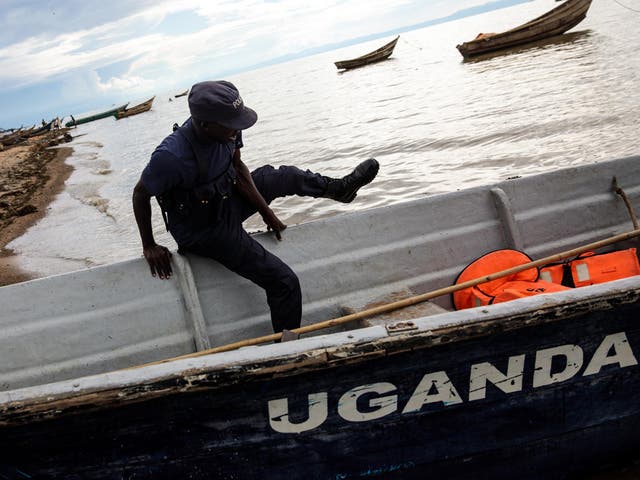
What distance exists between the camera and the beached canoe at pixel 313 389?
6.07 feet

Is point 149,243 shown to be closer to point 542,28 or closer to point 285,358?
point 285,358

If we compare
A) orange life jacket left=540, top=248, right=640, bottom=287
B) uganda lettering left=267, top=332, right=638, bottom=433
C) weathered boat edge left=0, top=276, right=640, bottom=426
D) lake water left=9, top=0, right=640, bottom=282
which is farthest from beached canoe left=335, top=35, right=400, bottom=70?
weathered boat edge left=0, top=276, right=640, bottom=426

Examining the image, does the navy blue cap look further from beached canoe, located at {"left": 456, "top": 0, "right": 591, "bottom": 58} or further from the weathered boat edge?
beached canoe, located at {"left": 456, "top": 0, "right": 591, "bottom": 58}

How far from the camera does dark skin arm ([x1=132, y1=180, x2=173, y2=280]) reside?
2.78m

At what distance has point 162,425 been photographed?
1934mm

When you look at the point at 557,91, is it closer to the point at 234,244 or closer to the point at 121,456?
the point at 234,244

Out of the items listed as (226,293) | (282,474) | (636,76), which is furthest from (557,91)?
(282,474)

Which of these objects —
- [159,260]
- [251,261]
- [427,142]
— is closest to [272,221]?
[251,261]

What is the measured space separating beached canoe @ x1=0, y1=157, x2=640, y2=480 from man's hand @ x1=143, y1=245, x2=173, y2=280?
2.7 inches

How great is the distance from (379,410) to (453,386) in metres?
0.32

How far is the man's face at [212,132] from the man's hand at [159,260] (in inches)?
31.9

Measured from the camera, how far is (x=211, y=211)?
2.97m

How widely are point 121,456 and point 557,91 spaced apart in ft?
51.4

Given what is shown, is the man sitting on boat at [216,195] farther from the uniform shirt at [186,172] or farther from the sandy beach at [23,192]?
the sandy beach at [23,192]
